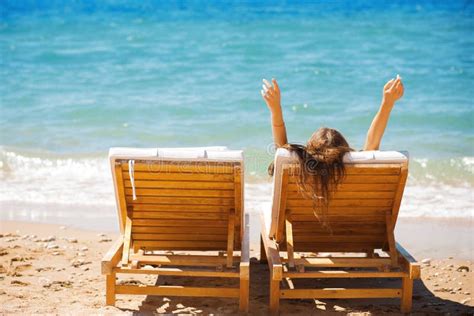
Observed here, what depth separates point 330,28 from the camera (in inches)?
734

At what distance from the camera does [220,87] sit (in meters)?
13.4

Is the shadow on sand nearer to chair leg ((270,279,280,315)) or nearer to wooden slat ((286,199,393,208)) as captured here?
chair leg ((270,279,280,315))

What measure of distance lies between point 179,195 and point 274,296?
90 centimetres

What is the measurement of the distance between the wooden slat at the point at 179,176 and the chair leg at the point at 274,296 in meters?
0.73

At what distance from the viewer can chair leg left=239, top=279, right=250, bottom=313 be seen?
4.75m

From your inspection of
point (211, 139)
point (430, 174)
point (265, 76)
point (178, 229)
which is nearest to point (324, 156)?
point (178, 229)

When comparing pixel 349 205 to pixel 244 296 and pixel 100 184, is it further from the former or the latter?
pixel 100 184

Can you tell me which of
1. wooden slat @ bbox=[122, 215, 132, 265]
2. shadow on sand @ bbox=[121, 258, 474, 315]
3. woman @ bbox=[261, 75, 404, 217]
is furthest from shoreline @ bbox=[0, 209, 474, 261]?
woman @ bbox=[261, 75, 404, 217]

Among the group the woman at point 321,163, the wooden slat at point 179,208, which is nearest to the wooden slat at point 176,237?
the wooden slat at point 179,208

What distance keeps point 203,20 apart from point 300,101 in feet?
26.9

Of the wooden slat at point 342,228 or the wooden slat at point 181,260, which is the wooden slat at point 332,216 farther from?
the wooden slat at point 181,260

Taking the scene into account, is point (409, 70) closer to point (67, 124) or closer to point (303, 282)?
point (67, 124)

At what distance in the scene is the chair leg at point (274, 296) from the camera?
15.7 feet

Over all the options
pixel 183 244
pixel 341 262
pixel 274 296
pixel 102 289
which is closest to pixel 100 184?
pixel 102 289
